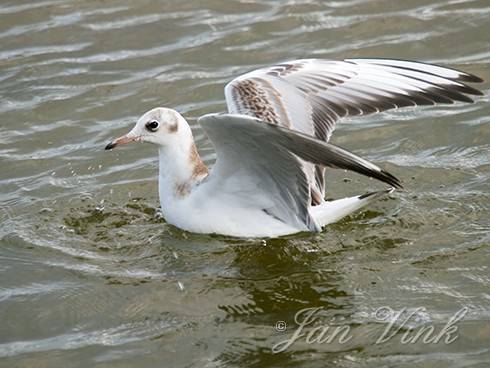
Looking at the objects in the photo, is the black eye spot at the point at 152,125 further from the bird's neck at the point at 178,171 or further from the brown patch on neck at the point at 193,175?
the brown patch on neck at the point at 193,175

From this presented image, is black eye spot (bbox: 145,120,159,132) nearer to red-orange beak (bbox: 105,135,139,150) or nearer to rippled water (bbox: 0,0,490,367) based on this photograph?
red-orange beak (bbox: 105,135,139,150)

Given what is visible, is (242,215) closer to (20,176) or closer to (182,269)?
(182,269)

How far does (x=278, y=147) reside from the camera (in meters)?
7.39

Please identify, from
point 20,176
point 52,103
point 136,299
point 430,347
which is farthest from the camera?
point 52,103

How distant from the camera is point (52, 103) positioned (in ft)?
35.4

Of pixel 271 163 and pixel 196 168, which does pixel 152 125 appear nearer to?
pixel 196 168

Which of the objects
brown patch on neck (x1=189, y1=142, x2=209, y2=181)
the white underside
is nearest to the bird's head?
brown patch on neck (x1=189, y1=142, x2=209, y2=181)

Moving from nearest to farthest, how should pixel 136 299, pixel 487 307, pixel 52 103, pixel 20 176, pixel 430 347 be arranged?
pixel 430 347, pixel 487 307, pixel 136 299, pixel 20 176, pixel 52 103

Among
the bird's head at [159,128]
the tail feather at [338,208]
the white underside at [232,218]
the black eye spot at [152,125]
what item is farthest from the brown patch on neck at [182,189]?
the tail feather at [338,208]

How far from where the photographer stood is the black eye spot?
8.53 m

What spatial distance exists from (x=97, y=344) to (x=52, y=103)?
4.55 meters

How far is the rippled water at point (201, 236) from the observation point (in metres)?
6.78

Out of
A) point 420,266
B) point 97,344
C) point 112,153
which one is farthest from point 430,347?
point 112,153

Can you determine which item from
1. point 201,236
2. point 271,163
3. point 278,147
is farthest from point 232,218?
point 278,147
